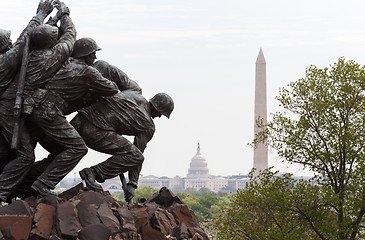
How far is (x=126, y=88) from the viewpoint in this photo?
10.8 m

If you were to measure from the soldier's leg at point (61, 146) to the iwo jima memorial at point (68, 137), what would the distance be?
0.5 inches

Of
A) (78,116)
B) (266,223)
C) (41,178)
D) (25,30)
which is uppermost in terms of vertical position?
(25,30)

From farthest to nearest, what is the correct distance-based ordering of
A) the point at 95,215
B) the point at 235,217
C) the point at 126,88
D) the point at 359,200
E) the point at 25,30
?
the point at 235,217 < the point at 359,200 < the point at 126,88 < the point at 25,30 < the point at 95,215

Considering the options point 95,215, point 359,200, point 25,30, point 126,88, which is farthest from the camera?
point 359,200

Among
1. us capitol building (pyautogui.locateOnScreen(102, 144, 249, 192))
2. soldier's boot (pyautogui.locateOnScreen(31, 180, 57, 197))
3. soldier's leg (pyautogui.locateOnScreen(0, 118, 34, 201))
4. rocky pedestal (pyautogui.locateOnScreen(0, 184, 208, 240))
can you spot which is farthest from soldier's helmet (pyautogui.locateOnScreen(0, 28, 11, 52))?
us capitol building (pyautogui.locateOnScreen(102, 144, 249, 192))

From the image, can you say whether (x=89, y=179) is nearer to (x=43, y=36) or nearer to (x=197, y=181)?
(x=43, y=36)

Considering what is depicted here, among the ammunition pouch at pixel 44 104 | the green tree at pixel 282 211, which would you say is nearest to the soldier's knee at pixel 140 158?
the ammunition pouch at pixel 44 104

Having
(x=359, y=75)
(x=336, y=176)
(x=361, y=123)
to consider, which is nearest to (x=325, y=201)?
(x=336, y=176)

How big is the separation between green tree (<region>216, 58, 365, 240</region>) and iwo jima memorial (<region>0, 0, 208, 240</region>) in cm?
584

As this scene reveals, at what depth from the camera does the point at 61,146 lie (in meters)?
9.79

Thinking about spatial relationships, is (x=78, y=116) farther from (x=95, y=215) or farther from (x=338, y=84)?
(x=338, y=84)

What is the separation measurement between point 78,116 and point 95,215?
183 cm

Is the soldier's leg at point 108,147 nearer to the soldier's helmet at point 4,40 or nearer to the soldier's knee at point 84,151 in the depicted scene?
the soldier's knee at point 84,151

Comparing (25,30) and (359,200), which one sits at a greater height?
(25,30)
